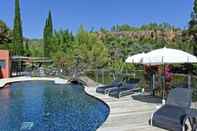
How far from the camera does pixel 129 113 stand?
9688mm

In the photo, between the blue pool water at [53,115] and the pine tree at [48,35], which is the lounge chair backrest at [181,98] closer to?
the blue pool water at [53,115]

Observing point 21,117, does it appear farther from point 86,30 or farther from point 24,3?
point 24,3

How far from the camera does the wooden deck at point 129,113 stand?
7701 millimetres

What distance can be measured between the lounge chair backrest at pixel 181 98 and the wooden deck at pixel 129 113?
2.67ft

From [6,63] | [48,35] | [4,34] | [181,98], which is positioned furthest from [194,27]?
[4,34]

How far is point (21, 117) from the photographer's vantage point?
10820mm

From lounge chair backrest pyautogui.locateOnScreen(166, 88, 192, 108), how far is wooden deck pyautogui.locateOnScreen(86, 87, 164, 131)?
0.81 metres

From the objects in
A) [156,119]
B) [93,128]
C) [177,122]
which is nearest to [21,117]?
[93,128]

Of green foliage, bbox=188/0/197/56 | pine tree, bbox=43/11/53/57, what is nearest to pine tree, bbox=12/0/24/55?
pine tree, bbox=43/11/53/57

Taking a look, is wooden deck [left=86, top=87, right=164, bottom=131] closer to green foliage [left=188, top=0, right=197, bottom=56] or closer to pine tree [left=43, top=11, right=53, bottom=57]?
green foliage [left=188, top=0, right=197, bottom=56]

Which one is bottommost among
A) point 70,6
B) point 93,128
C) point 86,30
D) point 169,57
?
point 93,128

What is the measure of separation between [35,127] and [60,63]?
86.2 feet

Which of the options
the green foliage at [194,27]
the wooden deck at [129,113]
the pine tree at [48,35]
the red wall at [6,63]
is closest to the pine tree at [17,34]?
the pine tree at [48,35]

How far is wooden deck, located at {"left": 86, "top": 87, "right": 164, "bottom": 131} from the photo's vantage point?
7.70 meters
